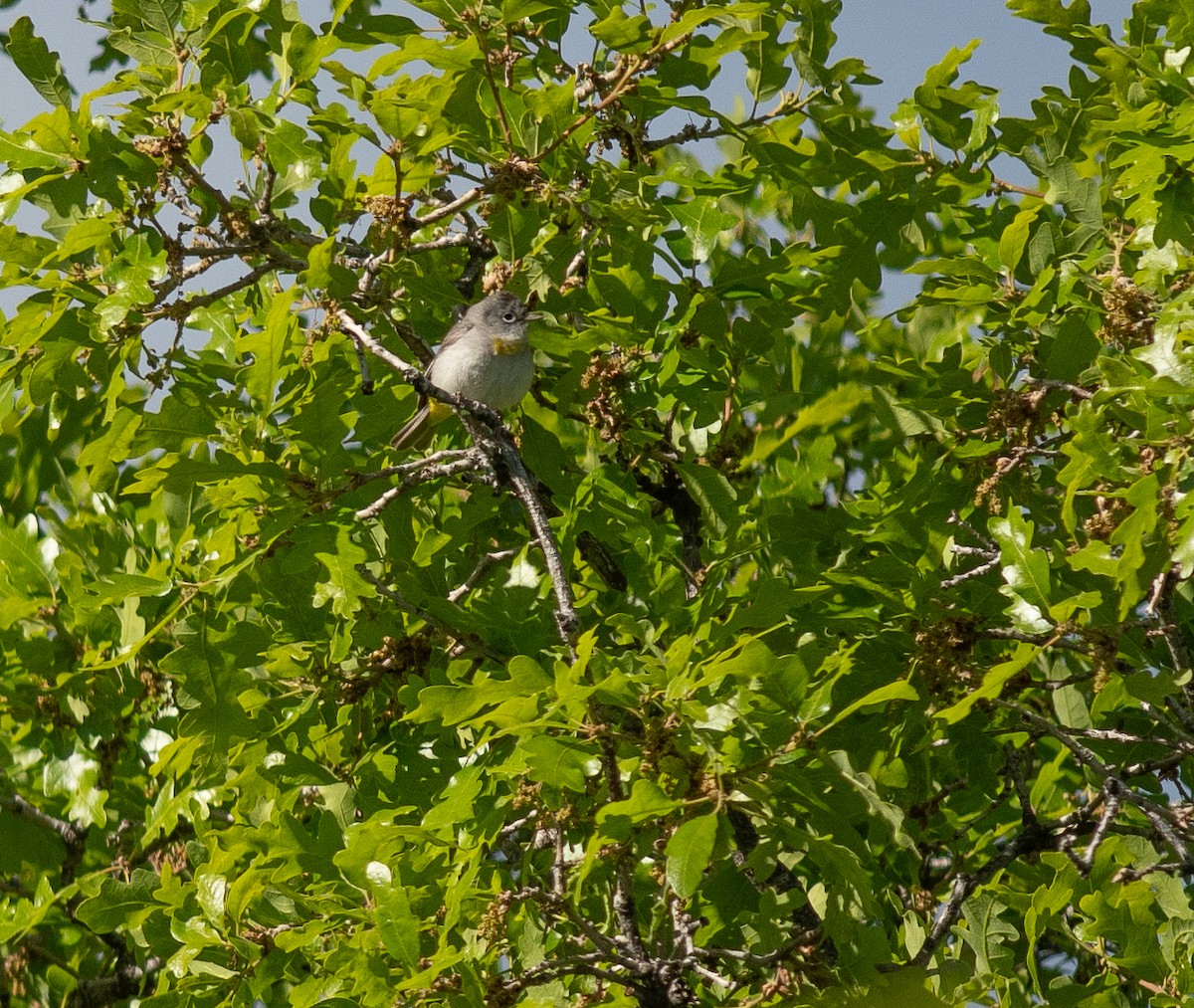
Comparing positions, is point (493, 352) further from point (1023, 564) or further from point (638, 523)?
point (1023, 564)

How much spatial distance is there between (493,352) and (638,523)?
1.58 meters

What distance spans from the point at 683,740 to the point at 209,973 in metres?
1.53

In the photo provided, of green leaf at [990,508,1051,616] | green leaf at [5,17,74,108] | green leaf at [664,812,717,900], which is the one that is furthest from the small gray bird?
green leaf at [664,812,717,900]

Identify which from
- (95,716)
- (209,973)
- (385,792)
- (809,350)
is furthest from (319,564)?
(95,716)

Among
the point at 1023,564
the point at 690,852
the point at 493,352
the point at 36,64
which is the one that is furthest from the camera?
the point at 493,352

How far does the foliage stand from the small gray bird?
179 mm

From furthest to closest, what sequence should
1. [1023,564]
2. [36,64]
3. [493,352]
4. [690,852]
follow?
[493,352] < [36,64] < [1023,564] < [690,852]

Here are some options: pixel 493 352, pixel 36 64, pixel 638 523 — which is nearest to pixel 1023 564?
pixel 638 523

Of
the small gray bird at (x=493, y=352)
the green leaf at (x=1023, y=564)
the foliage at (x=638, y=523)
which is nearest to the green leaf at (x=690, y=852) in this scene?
the foliage at (x=638, y=523)

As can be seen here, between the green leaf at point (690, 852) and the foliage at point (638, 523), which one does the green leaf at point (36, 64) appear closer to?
the foliage at point (638, 523)

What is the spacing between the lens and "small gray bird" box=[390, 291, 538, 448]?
17.7ft

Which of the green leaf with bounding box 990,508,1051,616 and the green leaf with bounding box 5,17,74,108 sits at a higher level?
the green leaf with bounding box 5,17,74,108

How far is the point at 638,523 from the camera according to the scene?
4270 millimetres

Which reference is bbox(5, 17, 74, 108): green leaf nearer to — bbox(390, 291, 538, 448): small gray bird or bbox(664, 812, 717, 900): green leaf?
bbox(390, 291, 538, 448): small gray bird
